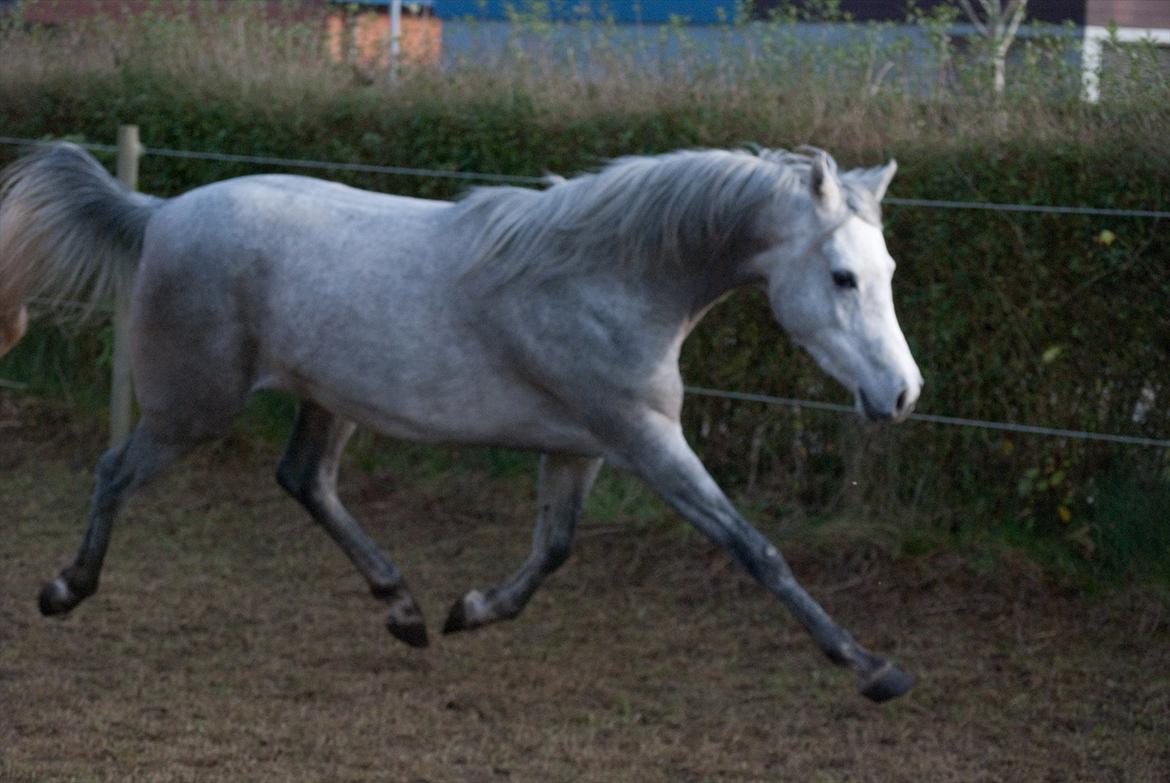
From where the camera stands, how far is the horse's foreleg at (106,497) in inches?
198

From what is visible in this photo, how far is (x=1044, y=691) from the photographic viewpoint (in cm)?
531

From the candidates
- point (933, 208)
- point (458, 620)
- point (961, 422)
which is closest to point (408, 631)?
point (458, 620)

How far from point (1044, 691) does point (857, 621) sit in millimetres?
891

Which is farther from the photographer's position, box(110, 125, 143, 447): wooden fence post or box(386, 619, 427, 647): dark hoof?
box(110, 125, 143, 447): wooden fence post

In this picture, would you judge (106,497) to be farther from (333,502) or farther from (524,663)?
(524,663)

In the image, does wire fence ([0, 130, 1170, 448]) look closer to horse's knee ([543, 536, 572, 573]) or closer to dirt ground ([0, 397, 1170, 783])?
dirt ground ([0, 397, 1170, 783])

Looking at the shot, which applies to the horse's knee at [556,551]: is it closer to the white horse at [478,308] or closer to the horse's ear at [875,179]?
the white horse at [478,308]

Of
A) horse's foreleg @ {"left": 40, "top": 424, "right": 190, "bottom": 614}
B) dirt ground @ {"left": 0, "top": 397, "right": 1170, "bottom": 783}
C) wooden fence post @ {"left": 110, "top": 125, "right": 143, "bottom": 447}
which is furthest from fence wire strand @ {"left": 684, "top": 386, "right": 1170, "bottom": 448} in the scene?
wooden fence post @ {"left": 110, "top": 125, "right": 143, "bottom": 447}

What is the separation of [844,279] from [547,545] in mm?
1377

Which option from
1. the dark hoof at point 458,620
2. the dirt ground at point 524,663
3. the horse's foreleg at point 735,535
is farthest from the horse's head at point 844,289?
the dark hoof at point 458,620

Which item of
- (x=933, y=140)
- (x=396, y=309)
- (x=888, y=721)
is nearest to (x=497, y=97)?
(x=933, y=140)

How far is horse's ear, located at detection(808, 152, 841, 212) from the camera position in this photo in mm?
4023

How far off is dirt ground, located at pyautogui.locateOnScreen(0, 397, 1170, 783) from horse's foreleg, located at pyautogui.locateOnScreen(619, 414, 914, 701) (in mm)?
585

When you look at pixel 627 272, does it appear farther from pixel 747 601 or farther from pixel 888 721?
pixel 747 601
